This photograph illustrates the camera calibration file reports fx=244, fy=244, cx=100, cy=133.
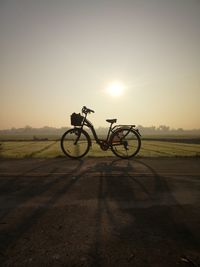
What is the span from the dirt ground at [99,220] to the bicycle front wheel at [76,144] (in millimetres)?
4018

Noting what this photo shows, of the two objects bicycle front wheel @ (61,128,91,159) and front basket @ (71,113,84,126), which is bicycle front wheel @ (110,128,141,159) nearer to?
bicycle front wheel @ (61,128,91,159)

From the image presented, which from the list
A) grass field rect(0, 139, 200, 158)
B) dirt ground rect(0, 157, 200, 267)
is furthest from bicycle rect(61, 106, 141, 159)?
dirt ground rect(0, 157, 200, 267)

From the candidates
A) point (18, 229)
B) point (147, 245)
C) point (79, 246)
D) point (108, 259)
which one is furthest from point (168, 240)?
point (18, 229)

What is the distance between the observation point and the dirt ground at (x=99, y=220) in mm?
2592

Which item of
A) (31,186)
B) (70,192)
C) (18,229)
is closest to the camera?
(18,229)

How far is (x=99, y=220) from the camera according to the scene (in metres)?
3.58

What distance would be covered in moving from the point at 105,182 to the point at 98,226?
2598mm

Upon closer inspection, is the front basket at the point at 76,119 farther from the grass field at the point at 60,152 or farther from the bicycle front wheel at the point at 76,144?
Result: the grass field at the point at 60,152

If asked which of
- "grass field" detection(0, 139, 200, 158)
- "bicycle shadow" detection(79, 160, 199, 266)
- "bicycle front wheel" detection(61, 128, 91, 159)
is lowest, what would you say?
"bicycle shadow" detection(79, 160, 199, 266)

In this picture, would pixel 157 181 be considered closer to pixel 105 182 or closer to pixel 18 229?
Answer: pixel 105 182

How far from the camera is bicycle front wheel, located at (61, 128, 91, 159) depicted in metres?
10.5

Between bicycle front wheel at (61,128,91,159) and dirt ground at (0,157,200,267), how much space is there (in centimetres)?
402

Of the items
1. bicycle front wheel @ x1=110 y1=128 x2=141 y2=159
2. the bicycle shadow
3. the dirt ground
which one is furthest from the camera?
bicycle front wheel @ x1=110 y1=128 x2=141 y2=159

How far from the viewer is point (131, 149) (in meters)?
11.4
